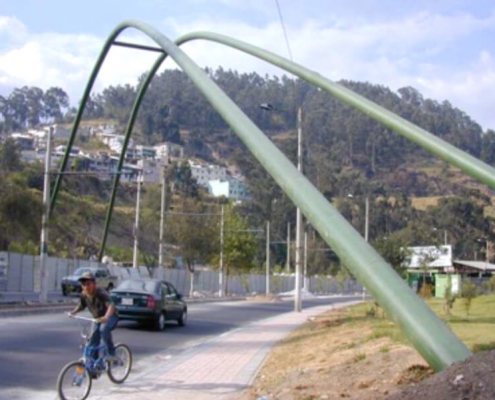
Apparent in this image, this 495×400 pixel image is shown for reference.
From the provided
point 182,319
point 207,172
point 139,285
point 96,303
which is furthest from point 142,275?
point 207,172

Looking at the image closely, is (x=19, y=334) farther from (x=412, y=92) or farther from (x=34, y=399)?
(x=412, y=92)

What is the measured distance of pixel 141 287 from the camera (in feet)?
83.3

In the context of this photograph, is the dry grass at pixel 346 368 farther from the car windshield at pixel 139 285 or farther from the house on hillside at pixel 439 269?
the house on hillside at pixel 439 269

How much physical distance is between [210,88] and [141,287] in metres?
16.1

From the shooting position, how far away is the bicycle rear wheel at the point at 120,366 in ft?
40.8

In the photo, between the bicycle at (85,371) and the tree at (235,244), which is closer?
the bicycle at (85,371)

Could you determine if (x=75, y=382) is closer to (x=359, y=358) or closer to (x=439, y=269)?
(x=359, y=358)

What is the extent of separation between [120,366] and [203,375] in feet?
5.46

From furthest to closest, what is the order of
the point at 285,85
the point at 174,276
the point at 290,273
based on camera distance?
the point at 285,85
the point at 290,273
the point at 174,276

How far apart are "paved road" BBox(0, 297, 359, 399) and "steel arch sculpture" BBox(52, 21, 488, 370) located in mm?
5669

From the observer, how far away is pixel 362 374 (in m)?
10.8

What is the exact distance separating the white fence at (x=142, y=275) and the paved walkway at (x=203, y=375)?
30204mm

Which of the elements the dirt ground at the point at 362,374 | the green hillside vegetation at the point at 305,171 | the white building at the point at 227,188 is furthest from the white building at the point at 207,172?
the dirt ground at the point at 362,374

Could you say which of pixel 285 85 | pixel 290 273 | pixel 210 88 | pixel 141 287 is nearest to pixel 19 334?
pixel 141 287
